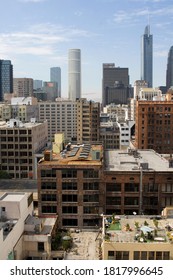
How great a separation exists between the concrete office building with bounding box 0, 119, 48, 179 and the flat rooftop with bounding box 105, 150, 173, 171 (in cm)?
2036

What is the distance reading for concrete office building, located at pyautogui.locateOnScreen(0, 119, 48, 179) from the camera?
189 ft

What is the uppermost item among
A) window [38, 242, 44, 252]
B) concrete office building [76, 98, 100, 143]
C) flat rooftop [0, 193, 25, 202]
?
A: concrete office building [76, 98, 100, 143]

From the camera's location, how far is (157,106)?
6309cm

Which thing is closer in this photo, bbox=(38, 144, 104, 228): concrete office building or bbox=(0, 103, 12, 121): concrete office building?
bbox=(38, 144, 104, 228): concrete office building

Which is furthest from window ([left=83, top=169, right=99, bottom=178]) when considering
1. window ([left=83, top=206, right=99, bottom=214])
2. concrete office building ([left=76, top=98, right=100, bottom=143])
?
concrete office building ([left=76, top=98, right=100, bottom=143])

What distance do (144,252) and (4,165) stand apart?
1776 inches

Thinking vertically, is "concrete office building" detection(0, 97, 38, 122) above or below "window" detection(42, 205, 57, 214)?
above

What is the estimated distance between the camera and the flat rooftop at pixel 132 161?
32.2 meters

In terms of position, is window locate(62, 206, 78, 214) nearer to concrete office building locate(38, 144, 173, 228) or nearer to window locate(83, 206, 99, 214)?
concrete office building locate(38, 144, 173, 228)

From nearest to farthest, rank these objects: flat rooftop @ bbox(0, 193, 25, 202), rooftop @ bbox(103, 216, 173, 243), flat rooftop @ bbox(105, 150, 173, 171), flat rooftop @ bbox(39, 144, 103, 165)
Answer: rooftop @ bbox(103, 216, 173, 243) < flat rooftop @ bbox(0, 193, 25, 202) < flat rooftop @ bbox(39, 144, 103, 165) < flat rooftop @ bbox(105, 150, 173, 171)

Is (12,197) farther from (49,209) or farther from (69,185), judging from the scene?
(69,185)

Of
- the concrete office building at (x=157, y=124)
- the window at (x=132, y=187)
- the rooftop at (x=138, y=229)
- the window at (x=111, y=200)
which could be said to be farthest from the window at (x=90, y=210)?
the concrete office building at (x=157, y=124)

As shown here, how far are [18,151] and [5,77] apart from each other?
478ft
